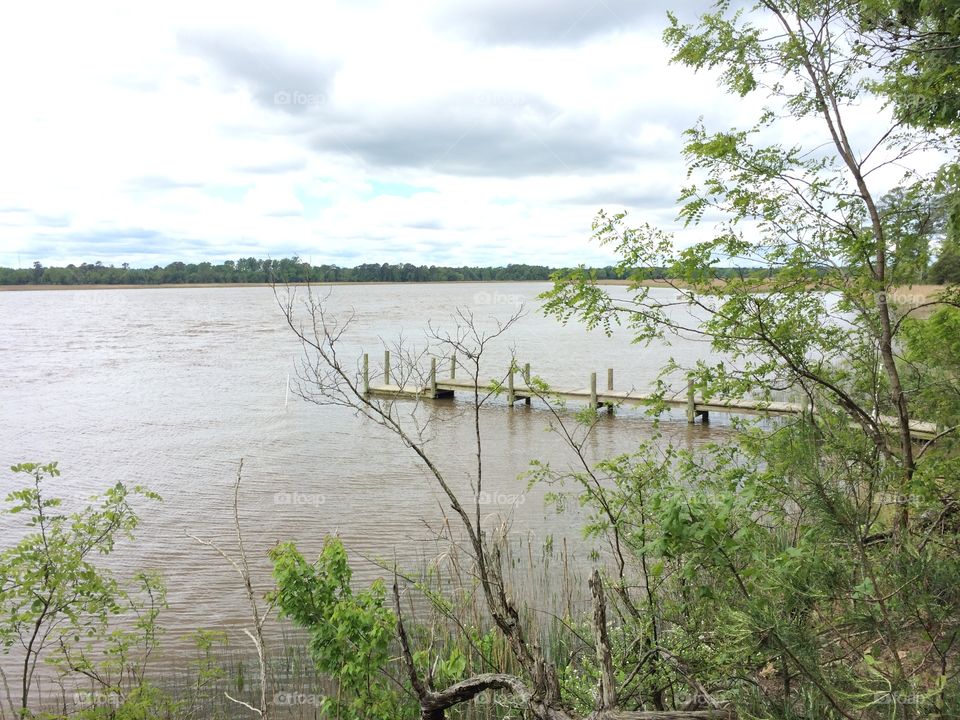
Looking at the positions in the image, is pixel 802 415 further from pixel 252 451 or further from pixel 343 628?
pixel 252 451

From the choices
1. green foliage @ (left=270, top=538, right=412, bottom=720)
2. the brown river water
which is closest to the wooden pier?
the brown river water

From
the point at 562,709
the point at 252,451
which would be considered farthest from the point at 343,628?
the point at 252,451

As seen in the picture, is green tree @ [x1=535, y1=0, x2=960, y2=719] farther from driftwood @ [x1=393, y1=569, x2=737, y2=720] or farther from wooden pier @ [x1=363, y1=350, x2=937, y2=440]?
wooden pier @ [x1=363, y1=350, x2=937, y2=440]

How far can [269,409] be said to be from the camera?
2280cm

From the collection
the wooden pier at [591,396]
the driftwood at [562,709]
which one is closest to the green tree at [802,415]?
the driftwood at [562,709]

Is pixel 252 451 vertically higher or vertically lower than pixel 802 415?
lower

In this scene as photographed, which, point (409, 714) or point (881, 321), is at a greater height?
point (881, 321)

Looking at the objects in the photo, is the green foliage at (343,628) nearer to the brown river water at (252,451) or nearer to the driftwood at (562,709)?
the driftwood at (562,709)

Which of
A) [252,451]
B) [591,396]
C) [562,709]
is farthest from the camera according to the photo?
[591,396]

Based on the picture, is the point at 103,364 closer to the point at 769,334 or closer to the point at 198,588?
the point at 198,588

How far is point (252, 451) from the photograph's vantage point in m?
17.3

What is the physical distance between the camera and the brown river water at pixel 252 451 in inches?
421

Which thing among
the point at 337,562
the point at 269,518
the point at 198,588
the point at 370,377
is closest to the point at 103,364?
the point at 370,377

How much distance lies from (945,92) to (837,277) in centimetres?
127
